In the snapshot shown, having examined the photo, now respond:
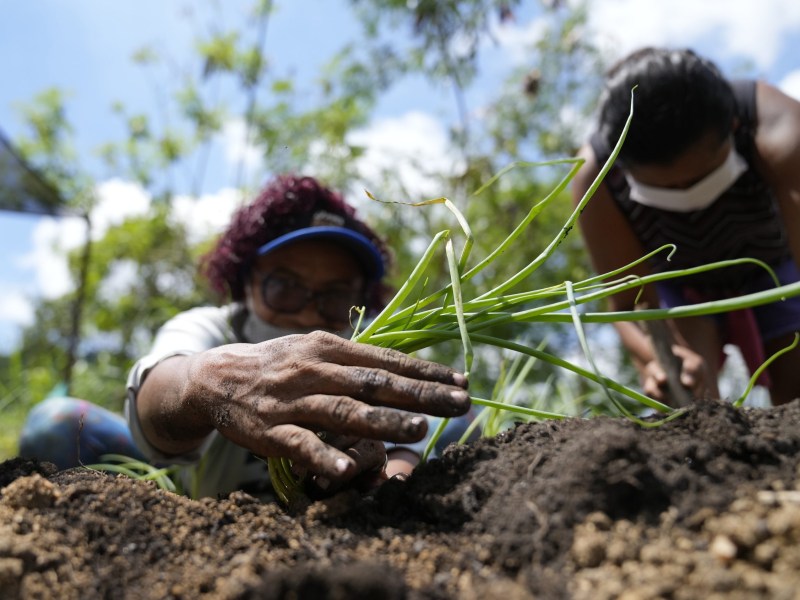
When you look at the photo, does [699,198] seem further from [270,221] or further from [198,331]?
[198,331]

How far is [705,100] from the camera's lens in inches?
71.3

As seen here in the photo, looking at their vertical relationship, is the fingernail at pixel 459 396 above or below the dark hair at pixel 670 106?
below

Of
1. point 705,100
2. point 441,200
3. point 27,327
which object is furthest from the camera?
A: point 27,327

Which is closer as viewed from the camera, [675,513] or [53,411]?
[675,513]

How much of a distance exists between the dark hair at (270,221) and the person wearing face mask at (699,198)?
833mm

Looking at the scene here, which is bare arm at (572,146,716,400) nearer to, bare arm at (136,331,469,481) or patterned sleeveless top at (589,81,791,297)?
patterned sleeveless top at (589,81,791,297)

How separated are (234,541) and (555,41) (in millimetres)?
6863

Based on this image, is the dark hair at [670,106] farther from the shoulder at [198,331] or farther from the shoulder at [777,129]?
the shoulder at [198,331]

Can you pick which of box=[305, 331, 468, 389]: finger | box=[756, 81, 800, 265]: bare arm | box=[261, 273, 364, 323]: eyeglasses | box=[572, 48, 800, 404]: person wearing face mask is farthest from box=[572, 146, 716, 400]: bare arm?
box=[305, 331, 468, 389]: finger

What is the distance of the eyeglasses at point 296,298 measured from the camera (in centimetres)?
202

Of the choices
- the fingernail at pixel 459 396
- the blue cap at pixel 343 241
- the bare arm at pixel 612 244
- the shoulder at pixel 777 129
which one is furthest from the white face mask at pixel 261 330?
the shoulder at pixel 777 129

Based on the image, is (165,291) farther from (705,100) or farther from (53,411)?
(705,100)

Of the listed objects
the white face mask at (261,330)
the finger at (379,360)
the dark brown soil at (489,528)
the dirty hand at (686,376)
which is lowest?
the white face mask at (261,330)

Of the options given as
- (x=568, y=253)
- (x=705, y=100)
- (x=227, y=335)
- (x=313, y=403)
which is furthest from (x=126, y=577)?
(x=568, y=253)
